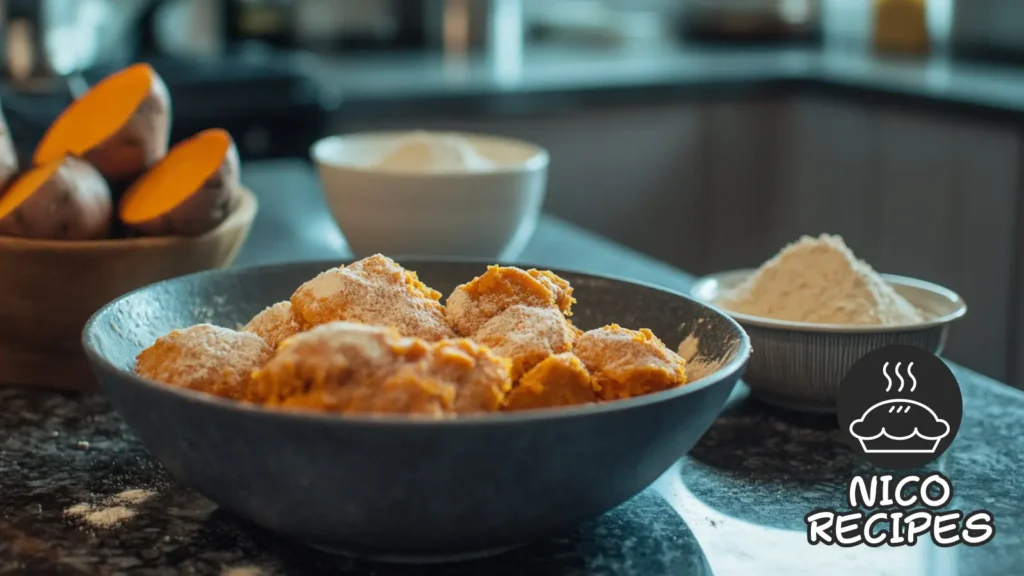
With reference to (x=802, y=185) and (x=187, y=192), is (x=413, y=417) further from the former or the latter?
(x=802, y=185)

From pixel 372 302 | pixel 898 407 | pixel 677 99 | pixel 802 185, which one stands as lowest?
pixel 802 185

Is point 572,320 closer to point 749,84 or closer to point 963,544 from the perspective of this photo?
point 963,544

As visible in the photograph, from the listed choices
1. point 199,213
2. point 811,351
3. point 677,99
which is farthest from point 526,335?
point 677,99

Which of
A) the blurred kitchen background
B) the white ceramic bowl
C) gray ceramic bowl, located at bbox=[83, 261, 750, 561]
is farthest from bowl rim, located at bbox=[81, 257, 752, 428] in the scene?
the blurred kitchen background

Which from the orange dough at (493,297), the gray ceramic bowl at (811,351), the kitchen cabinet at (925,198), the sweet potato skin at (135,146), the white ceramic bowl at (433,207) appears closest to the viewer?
the orange dough at (493,297)

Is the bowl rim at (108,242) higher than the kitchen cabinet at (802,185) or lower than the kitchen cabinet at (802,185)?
higher

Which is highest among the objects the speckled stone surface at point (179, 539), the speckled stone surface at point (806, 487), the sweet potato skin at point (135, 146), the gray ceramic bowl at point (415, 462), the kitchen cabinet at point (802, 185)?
the sweet potato skin at point (135, 146)

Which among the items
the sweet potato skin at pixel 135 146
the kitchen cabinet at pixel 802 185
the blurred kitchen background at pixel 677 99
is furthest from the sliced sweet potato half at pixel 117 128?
the kitchen cabinet at pixel 802 185

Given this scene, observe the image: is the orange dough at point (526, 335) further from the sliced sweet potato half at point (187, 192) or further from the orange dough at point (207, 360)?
the sliced sweet potato half at point (187, 192)
